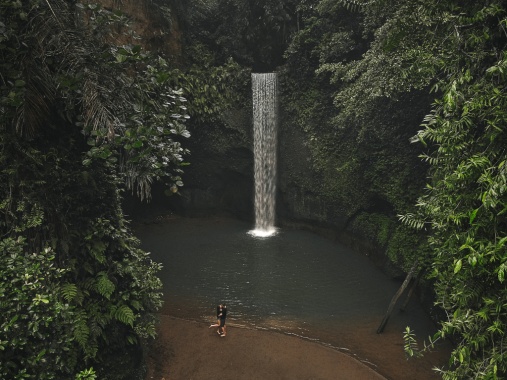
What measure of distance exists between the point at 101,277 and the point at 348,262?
1011 centimetres

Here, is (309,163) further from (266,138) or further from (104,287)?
(104,287)

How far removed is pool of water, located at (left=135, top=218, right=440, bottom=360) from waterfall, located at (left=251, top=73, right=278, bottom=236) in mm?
1782

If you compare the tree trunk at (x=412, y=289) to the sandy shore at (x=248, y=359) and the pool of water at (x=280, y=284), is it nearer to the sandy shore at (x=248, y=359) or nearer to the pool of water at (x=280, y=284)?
the pool of water at (x=280, y=284)

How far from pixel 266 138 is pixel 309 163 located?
9.47 ft

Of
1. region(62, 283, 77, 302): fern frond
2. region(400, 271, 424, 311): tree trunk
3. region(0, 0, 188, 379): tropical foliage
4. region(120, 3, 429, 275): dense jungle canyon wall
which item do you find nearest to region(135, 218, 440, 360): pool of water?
region(400, 271, 424, 311): tree trunk

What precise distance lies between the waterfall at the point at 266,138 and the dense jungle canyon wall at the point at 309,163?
385 mm

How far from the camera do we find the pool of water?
1055 cm

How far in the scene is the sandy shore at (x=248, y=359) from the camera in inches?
322

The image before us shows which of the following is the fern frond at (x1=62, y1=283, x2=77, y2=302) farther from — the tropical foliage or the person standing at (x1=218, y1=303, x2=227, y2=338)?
the person standing at (x1=218, y1=303, x2=227, y2=338)

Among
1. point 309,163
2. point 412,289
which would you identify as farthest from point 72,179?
point 309,163

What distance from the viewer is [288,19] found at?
61.3 ft

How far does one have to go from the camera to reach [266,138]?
19.0m

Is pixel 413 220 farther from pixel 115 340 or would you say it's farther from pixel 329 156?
pixel 329 156

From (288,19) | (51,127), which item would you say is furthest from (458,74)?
(288,19)
